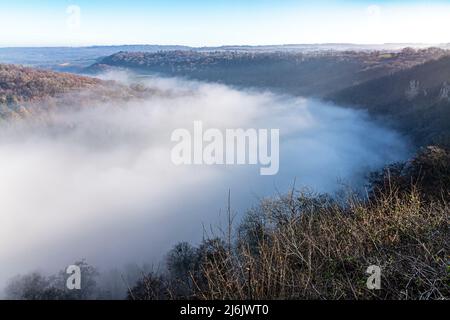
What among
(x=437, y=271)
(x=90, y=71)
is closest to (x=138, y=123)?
(x=90, y=71)

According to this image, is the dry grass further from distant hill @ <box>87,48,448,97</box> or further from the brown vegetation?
distant hill @ <box>87,48,448,97</box>

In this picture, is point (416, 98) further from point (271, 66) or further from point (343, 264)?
point (271, 66)

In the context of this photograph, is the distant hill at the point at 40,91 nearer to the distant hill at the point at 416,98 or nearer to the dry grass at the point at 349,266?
the distant hill at the point at 416,98

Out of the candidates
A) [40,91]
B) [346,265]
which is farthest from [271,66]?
[346,265]

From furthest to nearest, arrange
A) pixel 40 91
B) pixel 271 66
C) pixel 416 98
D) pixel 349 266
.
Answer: pixel 271 66, pixel 40 91, pixel 416 98, pixel 349 266

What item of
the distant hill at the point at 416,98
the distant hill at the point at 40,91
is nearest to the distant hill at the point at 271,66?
the distant hill at the point at 416,98

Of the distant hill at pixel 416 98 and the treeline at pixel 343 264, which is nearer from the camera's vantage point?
the treeline at pixel 343 264
